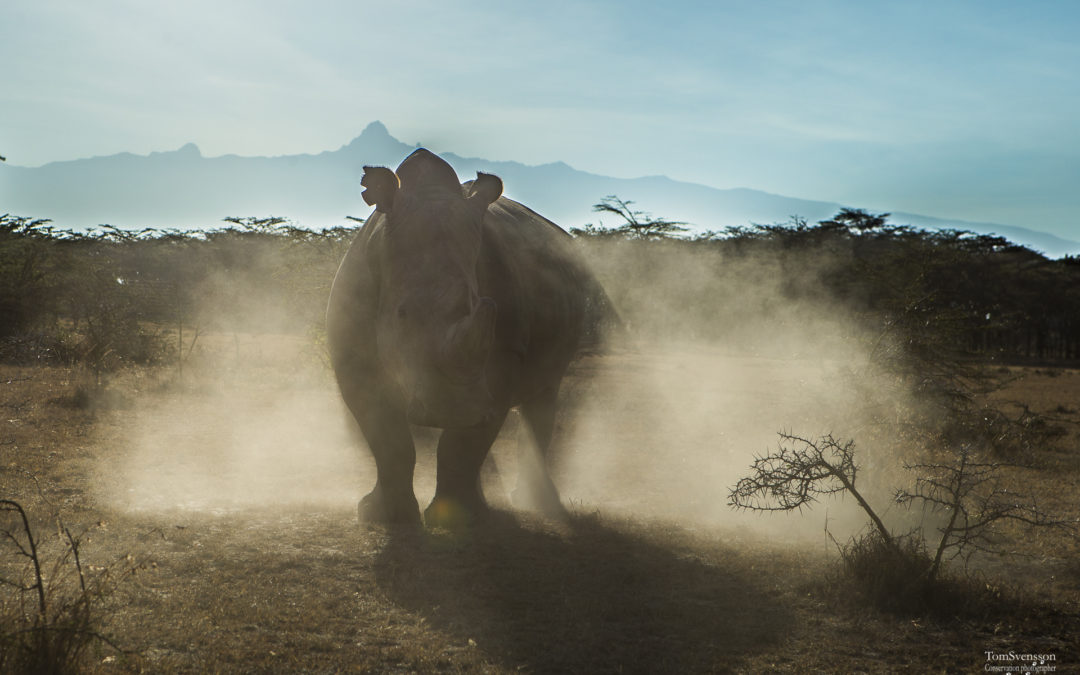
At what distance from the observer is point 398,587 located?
4914 millimetres

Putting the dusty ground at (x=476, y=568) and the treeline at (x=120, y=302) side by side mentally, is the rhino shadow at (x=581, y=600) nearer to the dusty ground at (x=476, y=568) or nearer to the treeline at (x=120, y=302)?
the dusty ground at (x=476, y=568)

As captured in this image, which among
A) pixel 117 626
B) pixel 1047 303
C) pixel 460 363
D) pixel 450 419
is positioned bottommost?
pixel 117 626

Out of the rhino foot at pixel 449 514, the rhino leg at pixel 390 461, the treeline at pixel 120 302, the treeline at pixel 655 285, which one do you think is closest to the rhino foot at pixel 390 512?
the rhino leg at pixel 390 461

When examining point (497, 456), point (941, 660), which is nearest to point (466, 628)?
point (941, 660)

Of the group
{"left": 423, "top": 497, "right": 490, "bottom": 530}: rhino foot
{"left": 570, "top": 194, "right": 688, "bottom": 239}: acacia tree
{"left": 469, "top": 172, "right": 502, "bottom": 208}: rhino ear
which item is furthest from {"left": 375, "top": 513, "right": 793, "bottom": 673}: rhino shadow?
{"left": 570, "top": 194, "right": 688, "bottom": 239}: acacia tree

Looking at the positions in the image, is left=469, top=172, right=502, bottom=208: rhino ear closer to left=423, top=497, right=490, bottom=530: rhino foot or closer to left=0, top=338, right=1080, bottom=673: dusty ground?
left=423, top=497, right=490, bottom=530: rhino foot

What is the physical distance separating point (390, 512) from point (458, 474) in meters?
0.61

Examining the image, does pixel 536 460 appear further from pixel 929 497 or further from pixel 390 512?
pixel 929 497

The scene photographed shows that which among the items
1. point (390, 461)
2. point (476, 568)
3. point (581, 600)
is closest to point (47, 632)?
point (476, 568)

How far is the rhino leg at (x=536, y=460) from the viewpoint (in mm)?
7602

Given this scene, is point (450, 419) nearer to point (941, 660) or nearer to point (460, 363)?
point (460, 363)

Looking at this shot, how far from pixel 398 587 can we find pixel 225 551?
1.30m

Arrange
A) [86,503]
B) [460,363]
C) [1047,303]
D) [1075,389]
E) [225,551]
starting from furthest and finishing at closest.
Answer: [1047,303], [1075,389], [86,503], [225,551], [460,363]

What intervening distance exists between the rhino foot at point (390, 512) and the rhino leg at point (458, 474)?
0.12 m
